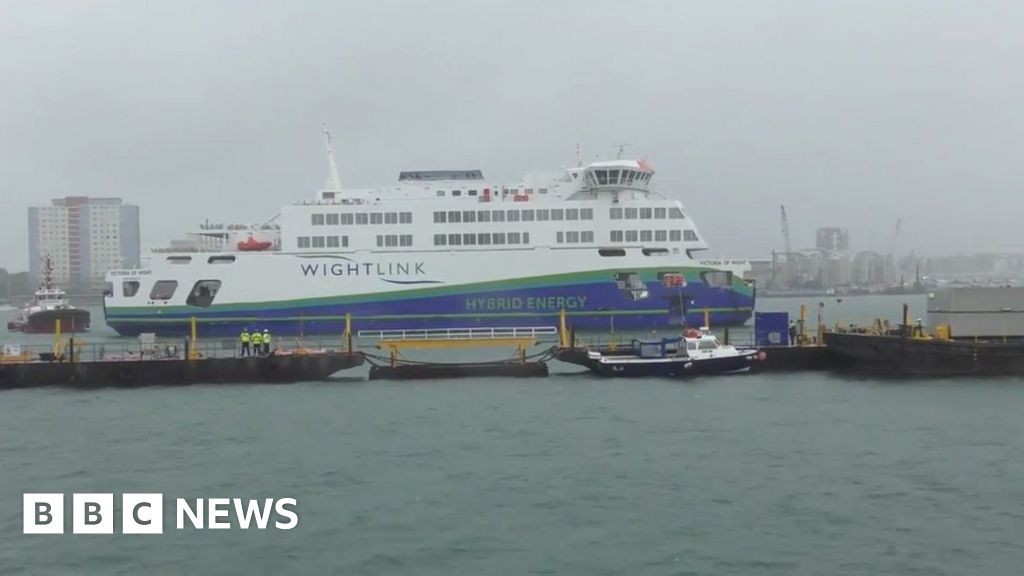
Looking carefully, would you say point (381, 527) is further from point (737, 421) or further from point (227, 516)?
point (737, 421)

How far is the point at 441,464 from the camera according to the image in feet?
46.4

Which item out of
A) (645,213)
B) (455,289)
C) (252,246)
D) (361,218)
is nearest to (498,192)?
(455,289)

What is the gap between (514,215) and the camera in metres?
36.9

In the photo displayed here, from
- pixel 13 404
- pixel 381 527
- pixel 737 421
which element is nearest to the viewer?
pixel 381 527

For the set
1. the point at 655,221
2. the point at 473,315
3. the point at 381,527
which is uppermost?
the point at 655,221

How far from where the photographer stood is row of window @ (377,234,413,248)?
120 feet

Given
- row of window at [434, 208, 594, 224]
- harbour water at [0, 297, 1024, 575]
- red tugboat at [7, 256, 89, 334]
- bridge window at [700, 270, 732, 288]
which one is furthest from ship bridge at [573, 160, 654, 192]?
red tugboat at [7, 256, 89, 334]

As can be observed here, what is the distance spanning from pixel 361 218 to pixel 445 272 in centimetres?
410

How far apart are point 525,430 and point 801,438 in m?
4.78

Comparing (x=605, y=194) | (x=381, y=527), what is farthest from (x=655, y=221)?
(x=381, y=527)

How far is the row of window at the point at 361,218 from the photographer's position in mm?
36781

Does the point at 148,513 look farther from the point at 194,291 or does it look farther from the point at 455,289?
the point at 194,291

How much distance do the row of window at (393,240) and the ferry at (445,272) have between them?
4 centimetres

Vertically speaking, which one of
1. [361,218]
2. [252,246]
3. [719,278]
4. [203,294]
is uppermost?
[361,218]
